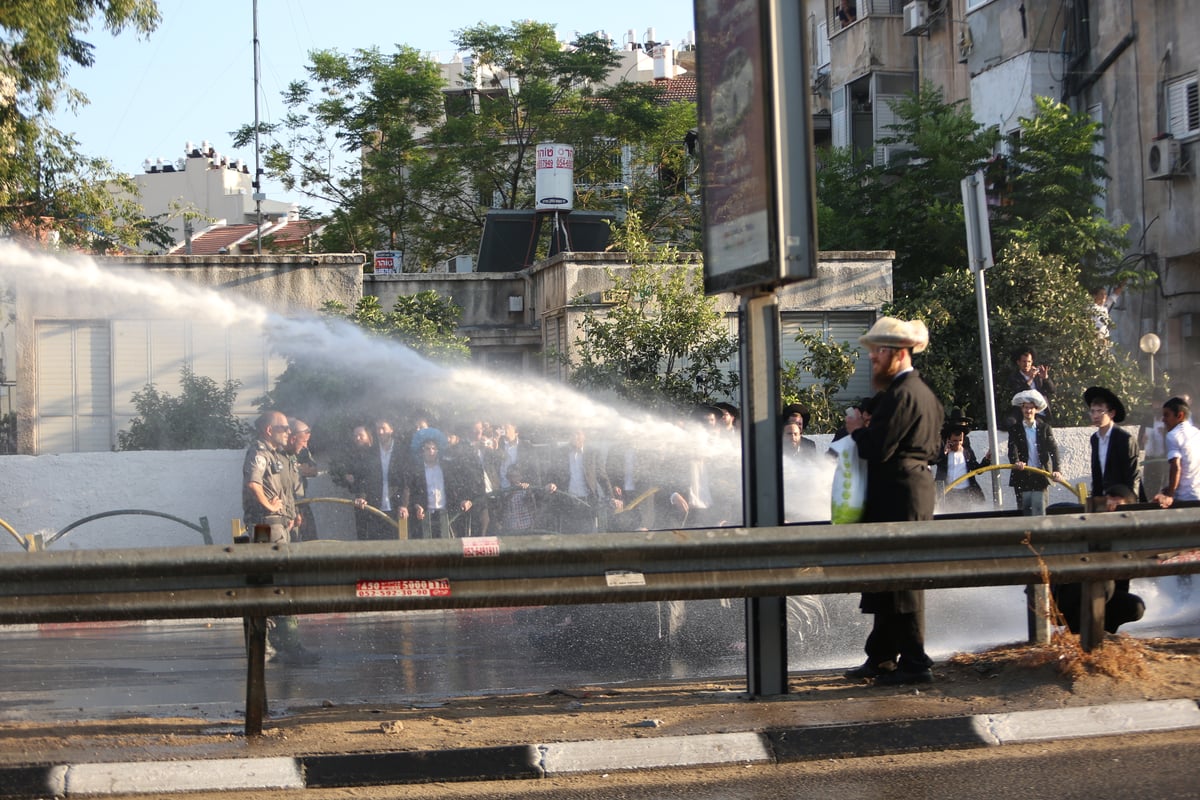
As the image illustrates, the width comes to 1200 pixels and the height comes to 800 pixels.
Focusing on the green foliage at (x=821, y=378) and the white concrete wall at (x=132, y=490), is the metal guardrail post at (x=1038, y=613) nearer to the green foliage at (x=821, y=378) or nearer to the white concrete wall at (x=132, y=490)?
the white concrete wall at (x=132, y=490)

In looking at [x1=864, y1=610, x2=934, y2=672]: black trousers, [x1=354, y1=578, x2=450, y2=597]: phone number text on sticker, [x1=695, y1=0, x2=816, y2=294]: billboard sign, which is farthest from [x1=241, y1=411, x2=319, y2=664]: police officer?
[x1=695, y1=0, x2=816, y2=294]: billboard sign

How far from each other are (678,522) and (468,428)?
3.57 metres

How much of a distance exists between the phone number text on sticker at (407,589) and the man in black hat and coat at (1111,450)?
17.5ft

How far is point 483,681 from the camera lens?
775 centimetres

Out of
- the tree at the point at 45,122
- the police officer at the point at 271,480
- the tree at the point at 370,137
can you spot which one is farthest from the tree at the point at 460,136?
the police officer at the point at 271,480

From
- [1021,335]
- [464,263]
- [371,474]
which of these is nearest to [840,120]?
[464,263]

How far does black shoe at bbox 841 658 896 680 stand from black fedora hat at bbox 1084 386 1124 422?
3.80m

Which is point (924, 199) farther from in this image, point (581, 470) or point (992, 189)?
point (581, 470)

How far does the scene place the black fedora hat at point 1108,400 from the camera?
927 centimetres

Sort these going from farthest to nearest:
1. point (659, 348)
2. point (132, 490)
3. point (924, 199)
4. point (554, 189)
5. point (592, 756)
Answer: point (554, 189) → point (924, 199) → point (659, 348) → point (132, 490) → point (592, 756)

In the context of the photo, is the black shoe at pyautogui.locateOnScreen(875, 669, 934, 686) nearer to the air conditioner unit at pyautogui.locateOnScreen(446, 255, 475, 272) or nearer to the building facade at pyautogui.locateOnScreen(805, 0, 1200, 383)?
the building facade at pyautogui.locateOnScreen(805, 0, 1200, 383)

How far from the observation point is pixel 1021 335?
1602 centimetres

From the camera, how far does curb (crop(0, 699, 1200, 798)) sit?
4762 mm

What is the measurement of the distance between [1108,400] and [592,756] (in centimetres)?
578
